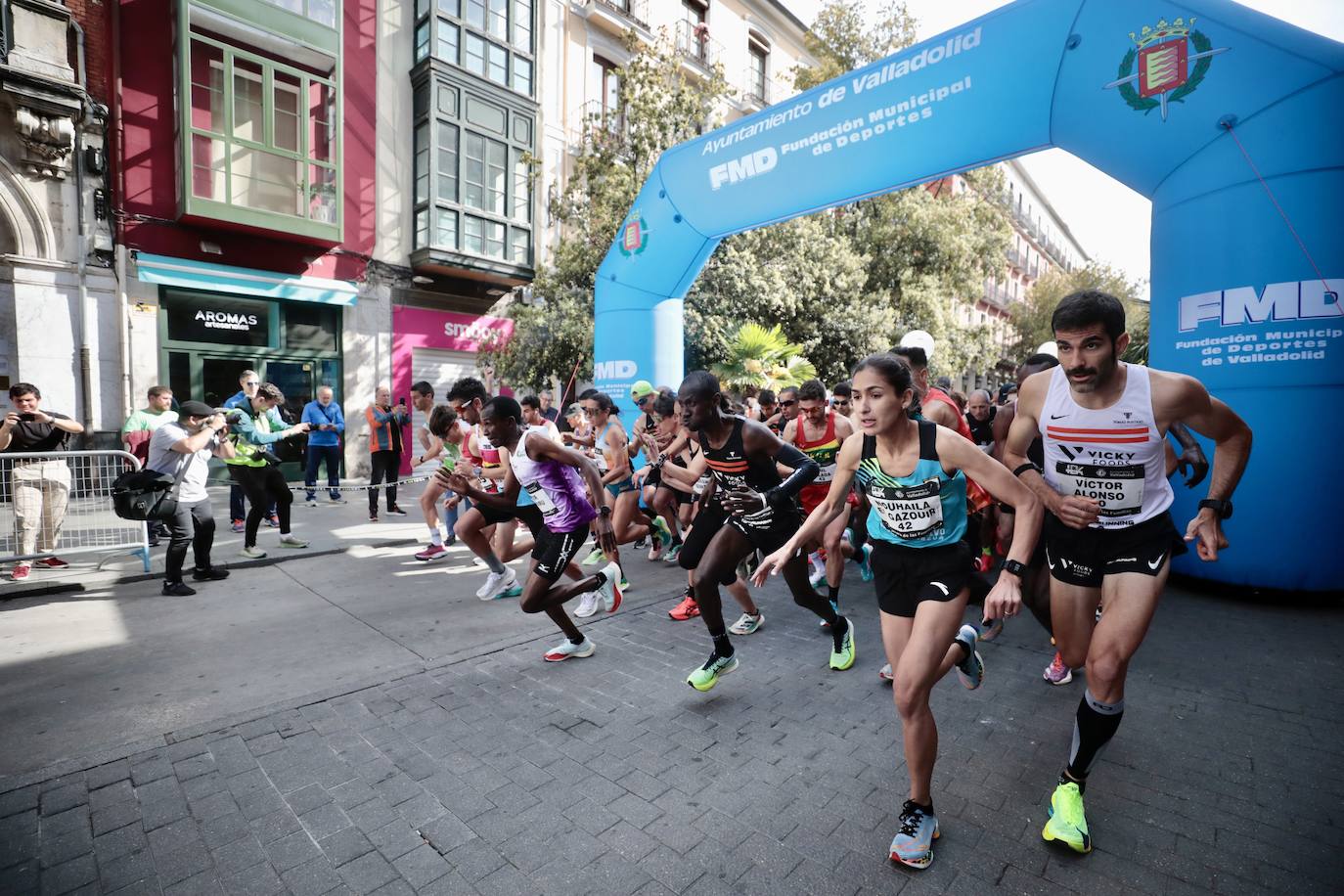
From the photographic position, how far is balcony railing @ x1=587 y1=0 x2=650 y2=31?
1877 centimetres

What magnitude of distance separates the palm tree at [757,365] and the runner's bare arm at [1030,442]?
30.2 ft

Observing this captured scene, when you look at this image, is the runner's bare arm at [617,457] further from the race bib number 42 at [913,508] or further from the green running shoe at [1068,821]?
the green running shoe at [1068,821]

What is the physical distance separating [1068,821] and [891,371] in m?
1.88

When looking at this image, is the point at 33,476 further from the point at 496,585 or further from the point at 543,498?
the point at 543,498

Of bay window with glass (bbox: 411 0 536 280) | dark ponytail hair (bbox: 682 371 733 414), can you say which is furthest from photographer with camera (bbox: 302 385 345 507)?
dark ponytail hair (bbox: 682 371 733 414)

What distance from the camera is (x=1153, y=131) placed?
18.8 ft

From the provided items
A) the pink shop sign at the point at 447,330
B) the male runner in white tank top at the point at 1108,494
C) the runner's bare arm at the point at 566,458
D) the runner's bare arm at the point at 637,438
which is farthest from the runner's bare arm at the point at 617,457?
the pink shop sign at the point at 447,330

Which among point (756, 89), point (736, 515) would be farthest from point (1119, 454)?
point (756, 89)

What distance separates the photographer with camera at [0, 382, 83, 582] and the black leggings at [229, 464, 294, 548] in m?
1.46

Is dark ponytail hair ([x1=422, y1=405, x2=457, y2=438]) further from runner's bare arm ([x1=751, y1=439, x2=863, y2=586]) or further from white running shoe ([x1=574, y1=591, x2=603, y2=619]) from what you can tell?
runner's bare arm ([x1=751, y1=439, x2=863, y2=586])

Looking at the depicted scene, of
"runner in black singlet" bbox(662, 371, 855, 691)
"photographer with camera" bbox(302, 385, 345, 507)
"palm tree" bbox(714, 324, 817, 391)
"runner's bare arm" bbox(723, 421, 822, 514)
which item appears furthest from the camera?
"palm tree" bbox(714, 324, 817, 391)

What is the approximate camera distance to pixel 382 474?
10.4 m

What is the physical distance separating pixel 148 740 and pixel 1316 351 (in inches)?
325

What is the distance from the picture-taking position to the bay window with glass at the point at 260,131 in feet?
40.3
